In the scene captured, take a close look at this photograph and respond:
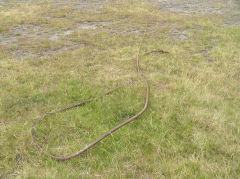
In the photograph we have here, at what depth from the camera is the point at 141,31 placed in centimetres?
725

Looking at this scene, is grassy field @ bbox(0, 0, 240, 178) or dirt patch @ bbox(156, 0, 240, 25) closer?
grassy field @ bbox(0, 0, 240, 178)

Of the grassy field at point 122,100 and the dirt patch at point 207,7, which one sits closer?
the grassy field at point 122,100

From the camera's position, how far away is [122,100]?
357 cm

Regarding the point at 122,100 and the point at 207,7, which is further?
the point at 207,7

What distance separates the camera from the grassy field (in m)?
2.48

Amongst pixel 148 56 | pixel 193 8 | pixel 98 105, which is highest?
pixel 193 8

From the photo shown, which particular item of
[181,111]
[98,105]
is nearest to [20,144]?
[98,105]

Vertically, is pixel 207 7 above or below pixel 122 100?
above

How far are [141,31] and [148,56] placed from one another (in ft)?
7.28

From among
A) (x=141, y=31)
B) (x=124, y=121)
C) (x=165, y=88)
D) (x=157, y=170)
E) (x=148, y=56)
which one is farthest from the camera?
(x=141, y=31)

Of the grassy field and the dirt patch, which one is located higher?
the dirt patch

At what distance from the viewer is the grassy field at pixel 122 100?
2.48 meters

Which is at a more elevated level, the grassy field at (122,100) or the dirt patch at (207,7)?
the dirt patch at (207,7)

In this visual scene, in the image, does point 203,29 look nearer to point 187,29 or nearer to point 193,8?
point 187,29
